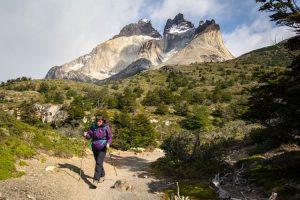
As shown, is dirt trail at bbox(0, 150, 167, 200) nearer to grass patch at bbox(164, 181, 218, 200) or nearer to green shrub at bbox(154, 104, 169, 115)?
grass patch at bbox(164, 181, 218, 200)

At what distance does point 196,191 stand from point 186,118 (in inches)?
1450

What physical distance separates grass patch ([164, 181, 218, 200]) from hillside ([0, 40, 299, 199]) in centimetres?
78

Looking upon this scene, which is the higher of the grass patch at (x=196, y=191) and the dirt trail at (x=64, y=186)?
the dirt trail at (x=64, y=186)

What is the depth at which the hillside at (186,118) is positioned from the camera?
15.3 m

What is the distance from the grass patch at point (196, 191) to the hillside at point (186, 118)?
2.56 feet

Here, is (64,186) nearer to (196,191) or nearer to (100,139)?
(100,139)

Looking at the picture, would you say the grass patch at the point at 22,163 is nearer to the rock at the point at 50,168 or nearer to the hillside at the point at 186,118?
the rock at the point at 50,168

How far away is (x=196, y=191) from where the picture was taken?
11641mm

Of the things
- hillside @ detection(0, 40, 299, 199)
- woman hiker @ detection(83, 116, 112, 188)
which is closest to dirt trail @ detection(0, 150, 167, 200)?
woman hiker @ detection(83, 116, 112, 188)

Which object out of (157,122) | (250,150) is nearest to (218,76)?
(157,122)

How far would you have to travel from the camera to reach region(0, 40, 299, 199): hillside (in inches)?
604

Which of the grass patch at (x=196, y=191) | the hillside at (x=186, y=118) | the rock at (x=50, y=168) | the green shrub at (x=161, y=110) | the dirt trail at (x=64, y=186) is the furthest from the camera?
the green shrub at (x=161, y=110)

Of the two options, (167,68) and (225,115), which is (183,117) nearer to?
(225,115)

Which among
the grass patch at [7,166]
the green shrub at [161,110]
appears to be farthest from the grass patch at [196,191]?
the green shrub at [161,110]
